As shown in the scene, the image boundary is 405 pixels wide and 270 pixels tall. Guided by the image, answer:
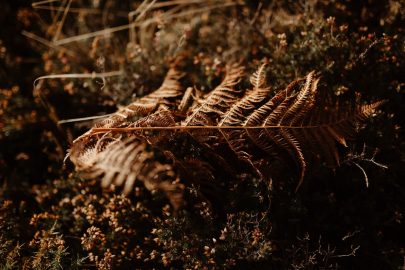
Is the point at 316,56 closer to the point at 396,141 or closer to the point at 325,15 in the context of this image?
the point at 325,15

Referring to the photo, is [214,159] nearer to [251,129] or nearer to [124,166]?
[251,129]

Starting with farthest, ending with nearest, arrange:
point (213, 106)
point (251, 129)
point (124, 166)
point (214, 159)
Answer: point (214, 159)
point (213, 106)
point (251, 129)
point (124, 166)

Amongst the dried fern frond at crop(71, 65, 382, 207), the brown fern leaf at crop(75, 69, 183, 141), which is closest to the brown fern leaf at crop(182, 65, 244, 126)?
the dried fern frond at crop(71, 65, 382, 207)

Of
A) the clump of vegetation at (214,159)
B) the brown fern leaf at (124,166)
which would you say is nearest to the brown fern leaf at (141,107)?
the clump of vegetation at (214,159)

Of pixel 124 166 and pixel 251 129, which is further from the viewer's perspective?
pixel 251 129

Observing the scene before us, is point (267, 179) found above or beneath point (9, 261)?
above

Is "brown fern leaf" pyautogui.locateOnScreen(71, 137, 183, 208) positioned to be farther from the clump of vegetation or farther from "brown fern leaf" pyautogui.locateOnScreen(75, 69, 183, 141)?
"brown fern leaf" pyautogui.locateOnScreen(75, 69, 183, 141)

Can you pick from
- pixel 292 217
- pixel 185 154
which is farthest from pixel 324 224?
pixel 185 154

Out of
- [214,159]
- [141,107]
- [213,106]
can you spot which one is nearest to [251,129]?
[213,106]
